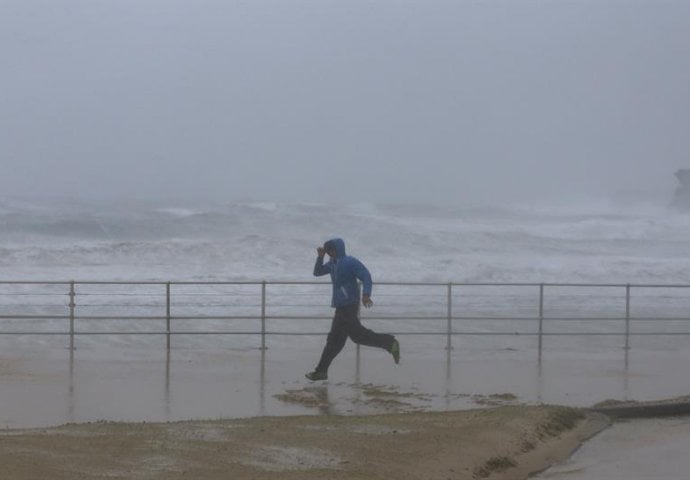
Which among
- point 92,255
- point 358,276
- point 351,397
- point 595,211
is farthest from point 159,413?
point 595,211

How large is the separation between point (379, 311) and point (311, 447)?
1162cm

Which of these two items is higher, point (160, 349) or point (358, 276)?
point (358, 276)

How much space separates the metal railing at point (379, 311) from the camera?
51.5ft

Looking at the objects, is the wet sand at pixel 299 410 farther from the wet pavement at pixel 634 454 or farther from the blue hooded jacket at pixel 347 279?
the blue hooded jacket at pixel 347 279

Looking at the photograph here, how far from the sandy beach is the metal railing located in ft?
17.4

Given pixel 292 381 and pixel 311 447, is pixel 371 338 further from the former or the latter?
pixel 311 447

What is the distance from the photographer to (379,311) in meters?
19.5

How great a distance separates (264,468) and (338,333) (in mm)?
4541

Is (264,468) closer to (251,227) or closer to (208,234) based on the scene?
(208,234)

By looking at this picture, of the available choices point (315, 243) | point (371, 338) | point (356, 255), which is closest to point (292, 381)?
point (371, 338)

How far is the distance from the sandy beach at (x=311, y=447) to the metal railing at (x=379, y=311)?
209 inches

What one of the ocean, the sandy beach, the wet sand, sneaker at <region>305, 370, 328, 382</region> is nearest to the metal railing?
the ocean

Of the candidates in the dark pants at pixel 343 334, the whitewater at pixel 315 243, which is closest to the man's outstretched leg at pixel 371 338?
the dark pants at pixel 343 334

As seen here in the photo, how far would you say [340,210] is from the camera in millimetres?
52812
